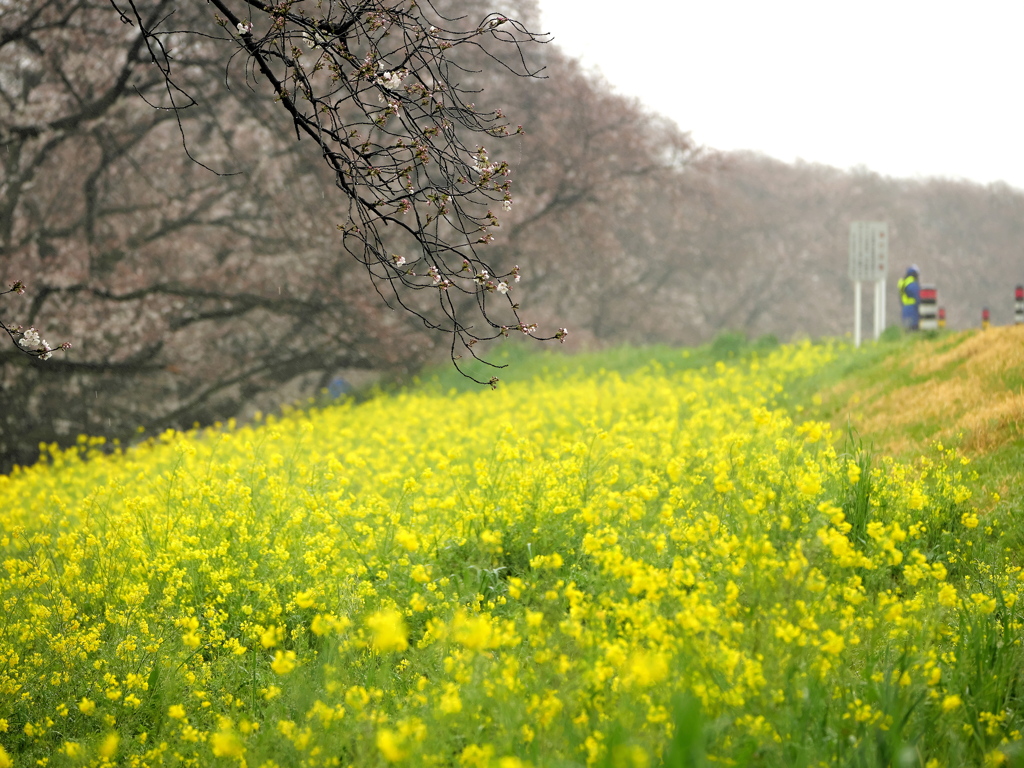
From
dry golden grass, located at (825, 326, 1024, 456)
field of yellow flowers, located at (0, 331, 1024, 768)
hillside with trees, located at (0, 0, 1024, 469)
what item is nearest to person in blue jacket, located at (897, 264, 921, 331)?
dry golden grass, located at (825, 326, 1024, 456)

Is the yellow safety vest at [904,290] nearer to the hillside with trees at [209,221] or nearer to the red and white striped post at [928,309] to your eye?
the red and white striped post at [928,309]

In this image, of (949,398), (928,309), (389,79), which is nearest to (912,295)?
(928,309)

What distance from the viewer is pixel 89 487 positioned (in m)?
7.25

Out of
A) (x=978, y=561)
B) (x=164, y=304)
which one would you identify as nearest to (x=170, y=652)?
(x=978, y=561)

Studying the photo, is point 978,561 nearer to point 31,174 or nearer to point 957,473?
point 957,473

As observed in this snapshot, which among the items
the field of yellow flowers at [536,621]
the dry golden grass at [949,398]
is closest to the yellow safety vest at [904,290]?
the dry golden grass at [949,398]

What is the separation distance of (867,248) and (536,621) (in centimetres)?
1231

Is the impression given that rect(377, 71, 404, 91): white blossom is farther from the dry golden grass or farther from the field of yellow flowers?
the dry golden grass

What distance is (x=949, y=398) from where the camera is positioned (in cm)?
595

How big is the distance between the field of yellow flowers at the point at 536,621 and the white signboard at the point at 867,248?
853cm

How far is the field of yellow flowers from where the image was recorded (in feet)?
7.19

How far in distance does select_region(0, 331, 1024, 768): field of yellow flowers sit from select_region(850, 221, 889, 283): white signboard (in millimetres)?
8528

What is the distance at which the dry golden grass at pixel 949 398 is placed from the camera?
5020 mm

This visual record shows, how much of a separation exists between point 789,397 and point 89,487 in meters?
7.07
